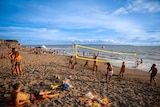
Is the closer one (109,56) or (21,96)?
(21,96)

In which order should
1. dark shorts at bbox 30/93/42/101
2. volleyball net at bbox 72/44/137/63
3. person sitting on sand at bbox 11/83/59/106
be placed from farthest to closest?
volleyball net at bbox 72/44/137/63 → dark shorts at bbox 30/93/42/101 → person sitting on sand at bbox 11/83/59/106

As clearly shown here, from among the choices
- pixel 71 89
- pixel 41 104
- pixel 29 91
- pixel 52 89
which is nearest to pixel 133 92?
pixel 71 89

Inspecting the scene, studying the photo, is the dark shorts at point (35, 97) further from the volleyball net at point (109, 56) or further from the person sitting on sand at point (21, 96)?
the volleyball net at point (109, 56)

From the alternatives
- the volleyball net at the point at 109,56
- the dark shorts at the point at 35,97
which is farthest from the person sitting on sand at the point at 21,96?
the volleyball net at the point at 109,56

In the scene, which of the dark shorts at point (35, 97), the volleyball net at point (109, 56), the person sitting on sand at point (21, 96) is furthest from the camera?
the volleyball net at point (109, 56)

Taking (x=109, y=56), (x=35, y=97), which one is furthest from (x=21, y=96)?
(x=109, y=56)

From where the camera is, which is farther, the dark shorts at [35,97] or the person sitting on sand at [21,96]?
the dark shorts at [35,97]

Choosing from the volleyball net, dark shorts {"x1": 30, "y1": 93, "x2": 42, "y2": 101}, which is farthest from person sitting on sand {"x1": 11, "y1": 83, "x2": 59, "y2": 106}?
the volleyball net

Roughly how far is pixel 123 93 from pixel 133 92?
648 mm

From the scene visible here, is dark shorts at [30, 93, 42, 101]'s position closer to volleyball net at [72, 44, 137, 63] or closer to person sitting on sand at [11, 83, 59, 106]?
person sitting on sand at [11, 83, 59, 106]

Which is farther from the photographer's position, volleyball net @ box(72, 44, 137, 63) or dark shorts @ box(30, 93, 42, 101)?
volleyball net @ box(72, 44, 137, 63)

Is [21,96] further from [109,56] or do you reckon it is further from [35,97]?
[109,56]

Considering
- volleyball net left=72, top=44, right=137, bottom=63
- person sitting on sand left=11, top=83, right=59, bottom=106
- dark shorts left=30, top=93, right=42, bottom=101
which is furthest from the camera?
volleyball net left=72, top=44, right=137, bottom=63

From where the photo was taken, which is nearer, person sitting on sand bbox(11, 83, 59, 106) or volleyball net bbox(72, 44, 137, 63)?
person sitting on sand bbox(11, 83, 59, 106)
